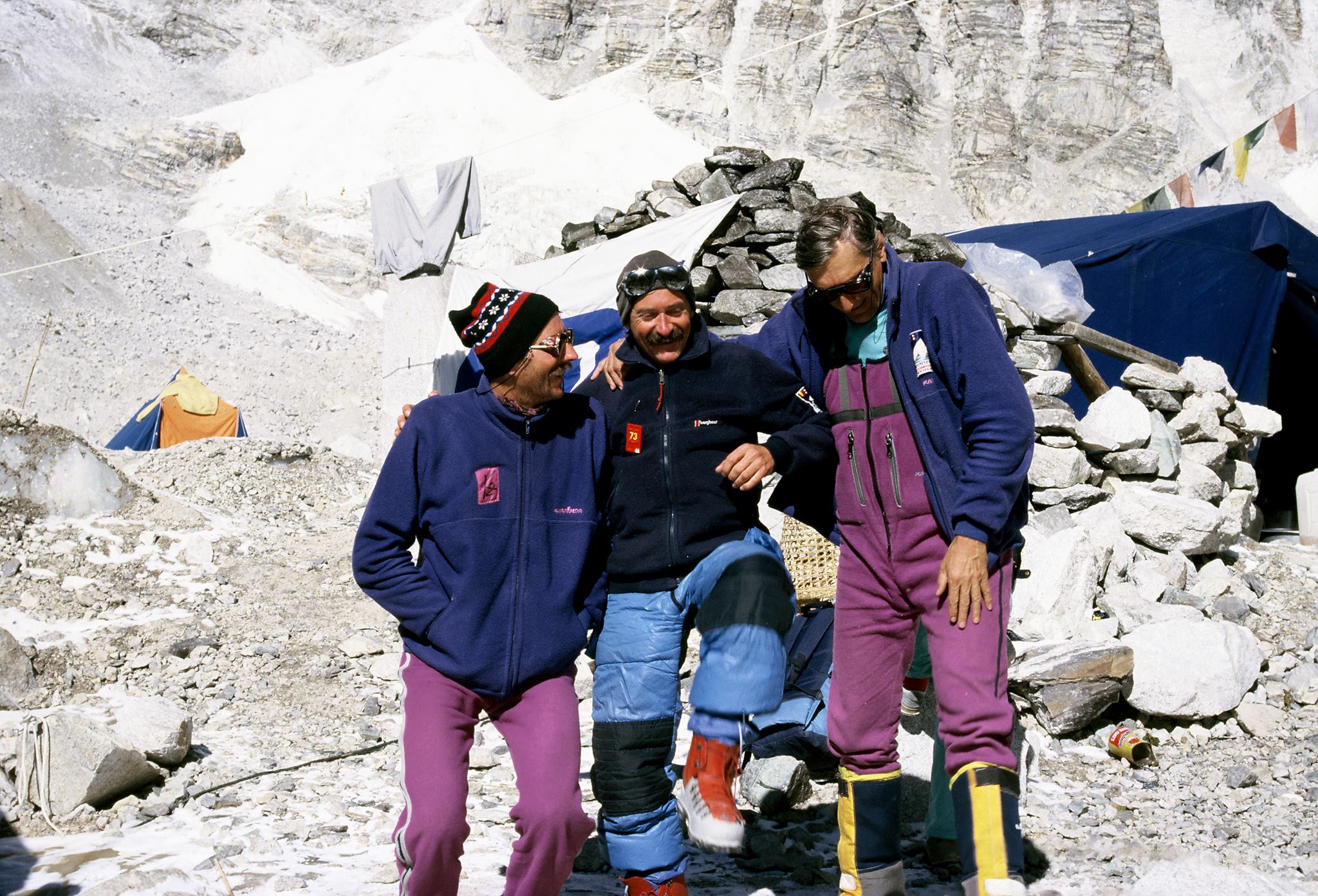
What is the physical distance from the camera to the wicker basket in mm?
4938

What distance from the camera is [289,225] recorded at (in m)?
30.5

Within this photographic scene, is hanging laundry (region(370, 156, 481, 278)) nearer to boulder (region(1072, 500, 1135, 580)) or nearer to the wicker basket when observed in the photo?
the wicker basket

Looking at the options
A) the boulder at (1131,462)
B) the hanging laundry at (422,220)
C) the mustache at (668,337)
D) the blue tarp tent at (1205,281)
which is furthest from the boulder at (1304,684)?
the hanging laundry at (422,220)

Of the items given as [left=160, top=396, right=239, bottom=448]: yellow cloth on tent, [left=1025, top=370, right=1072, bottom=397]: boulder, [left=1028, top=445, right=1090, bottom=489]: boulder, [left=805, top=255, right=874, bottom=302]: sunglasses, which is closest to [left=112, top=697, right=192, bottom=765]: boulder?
[left=805, top=255, right=874, bottom=302]: sunglasses

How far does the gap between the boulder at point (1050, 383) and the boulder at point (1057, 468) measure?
61 cm

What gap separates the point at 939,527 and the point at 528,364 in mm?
1039

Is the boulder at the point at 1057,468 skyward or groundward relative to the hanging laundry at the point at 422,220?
groundward

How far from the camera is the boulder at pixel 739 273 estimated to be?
751 cm

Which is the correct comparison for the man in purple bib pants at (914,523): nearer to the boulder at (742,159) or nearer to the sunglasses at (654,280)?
the sunglasses at (654,280)

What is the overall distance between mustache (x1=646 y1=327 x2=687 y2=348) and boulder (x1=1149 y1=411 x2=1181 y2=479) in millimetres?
4811

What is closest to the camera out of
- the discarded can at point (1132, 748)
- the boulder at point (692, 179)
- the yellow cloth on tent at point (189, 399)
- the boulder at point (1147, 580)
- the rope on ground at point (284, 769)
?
the rope on ground at point (284, 769)

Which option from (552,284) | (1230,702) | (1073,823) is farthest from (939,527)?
(552,284)

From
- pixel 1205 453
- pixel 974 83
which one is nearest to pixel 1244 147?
pixel 1205 453

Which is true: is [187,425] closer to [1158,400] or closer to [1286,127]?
[1158,400]
